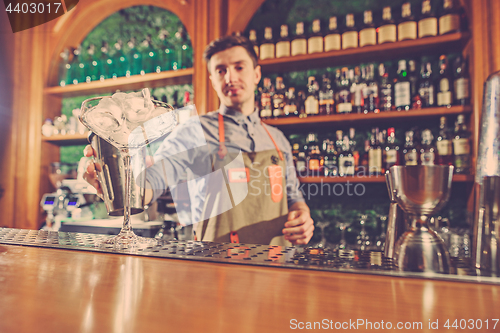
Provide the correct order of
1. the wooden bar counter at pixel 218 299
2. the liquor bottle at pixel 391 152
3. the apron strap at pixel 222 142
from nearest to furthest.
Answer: the wooden bar counter at pixel 218 299 < the apron strap at pixel 222 142 < the liquor bottle at pixel 391 152

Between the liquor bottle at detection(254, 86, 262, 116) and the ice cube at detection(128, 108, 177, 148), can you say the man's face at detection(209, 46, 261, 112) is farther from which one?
the ice cube at detection(128, 108, 177, 148)

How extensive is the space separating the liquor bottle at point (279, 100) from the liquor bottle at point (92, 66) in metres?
1.76

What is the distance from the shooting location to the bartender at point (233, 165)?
1612 mm

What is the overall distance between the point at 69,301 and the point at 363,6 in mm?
2538

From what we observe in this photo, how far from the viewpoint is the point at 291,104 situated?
2229 mm

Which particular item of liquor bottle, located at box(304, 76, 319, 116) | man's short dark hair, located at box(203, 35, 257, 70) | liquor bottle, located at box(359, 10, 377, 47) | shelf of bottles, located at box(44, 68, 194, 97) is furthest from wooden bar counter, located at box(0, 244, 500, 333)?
shelf of bottles, located at box(44, 68, 194, 97)

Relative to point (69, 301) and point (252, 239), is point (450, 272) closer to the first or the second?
point (69, 301)

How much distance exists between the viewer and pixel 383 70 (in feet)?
6.65

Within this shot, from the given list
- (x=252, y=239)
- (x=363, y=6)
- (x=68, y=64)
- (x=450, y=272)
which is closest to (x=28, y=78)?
(x=68, y=64)

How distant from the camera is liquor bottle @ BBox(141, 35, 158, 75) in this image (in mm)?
2691

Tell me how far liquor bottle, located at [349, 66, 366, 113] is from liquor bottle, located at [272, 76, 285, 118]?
0.46 metres

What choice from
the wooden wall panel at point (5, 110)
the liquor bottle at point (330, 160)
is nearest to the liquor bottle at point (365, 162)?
the liquor bottle at point (330, 160)

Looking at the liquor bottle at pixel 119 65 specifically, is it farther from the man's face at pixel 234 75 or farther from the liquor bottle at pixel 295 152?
the liquor bottle at pixel 295 152

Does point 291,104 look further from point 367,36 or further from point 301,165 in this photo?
point 367,36
